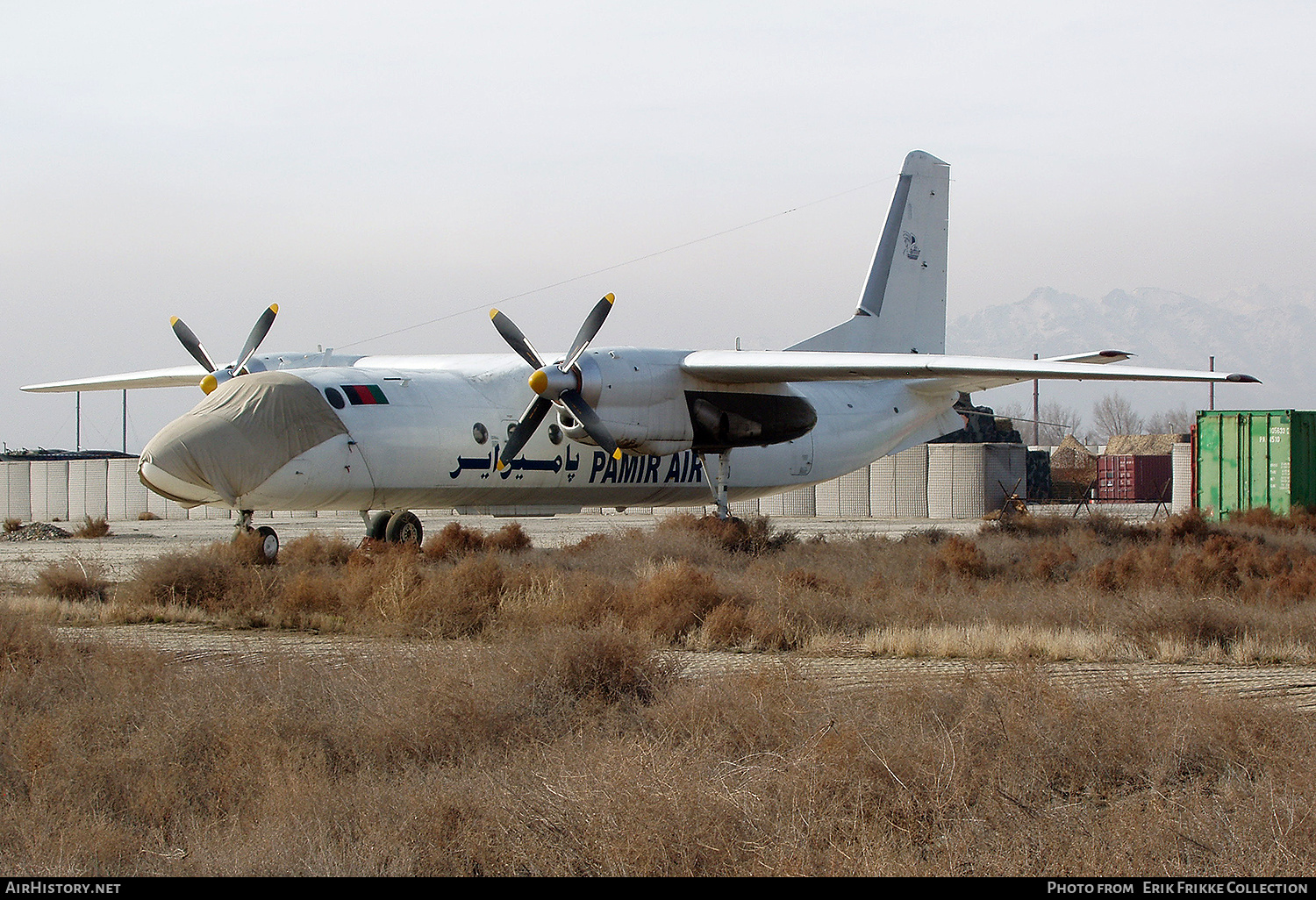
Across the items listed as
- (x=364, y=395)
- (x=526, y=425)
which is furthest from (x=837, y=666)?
(x=364, y=395)

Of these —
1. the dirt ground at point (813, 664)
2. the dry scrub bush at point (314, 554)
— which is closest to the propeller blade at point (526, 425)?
the dry scrub bush at point (314, 554)

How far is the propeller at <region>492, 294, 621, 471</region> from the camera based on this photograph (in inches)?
793

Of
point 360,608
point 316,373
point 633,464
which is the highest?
point 316,373

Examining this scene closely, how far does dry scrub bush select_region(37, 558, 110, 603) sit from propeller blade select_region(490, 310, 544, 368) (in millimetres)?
7887

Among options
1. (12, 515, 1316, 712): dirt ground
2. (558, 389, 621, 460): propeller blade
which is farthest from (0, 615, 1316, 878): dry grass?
(558, 389, 621, 460): propeller blade

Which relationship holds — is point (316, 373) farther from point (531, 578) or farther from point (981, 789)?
point (981, 789)

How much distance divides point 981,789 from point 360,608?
33.3ft

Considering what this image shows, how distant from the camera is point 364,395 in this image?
21469mm

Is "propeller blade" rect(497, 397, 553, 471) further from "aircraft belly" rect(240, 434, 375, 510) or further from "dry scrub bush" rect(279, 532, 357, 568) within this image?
"dry scrub bush" rect(279, 532, 357, 568)

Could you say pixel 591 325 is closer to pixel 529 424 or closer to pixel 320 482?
pixel 529 424

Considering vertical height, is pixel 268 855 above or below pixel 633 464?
below

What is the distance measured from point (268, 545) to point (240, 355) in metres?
5.83

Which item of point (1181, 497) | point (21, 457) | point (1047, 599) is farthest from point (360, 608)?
point (21, 457)
